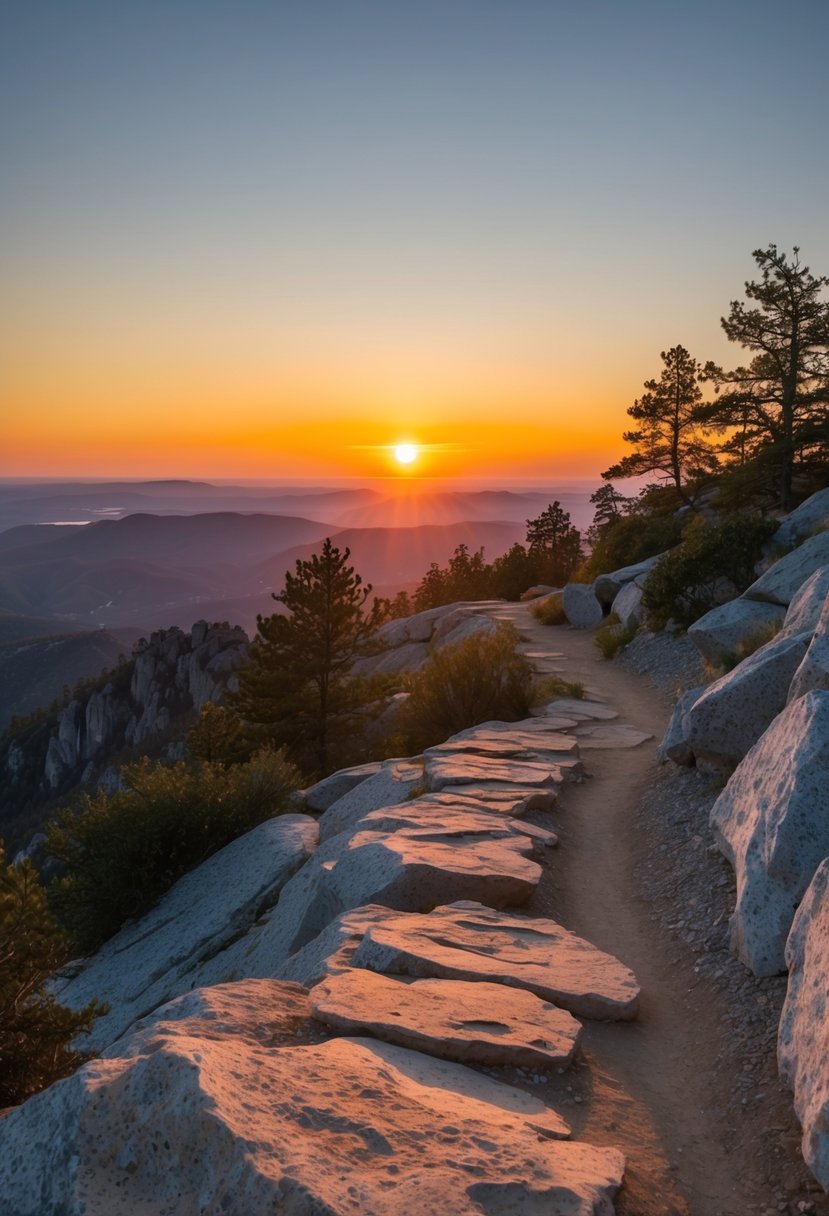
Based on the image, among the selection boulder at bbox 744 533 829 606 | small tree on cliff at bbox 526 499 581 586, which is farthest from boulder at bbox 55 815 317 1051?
small tree on cliff at bbox 526 499 581 586

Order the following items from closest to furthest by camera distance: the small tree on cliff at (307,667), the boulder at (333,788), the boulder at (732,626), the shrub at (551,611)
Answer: the boulder at (732,626)
the boulder at (333,788)
the small tree on cliff at (307,667)
the shrub at (551,611)

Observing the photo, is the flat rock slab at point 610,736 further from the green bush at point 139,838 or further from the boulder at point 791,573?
the green bush at point 139,838

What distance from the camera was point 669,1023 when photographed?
18.3 feet

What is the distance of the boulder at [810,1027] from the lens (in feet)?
11.7

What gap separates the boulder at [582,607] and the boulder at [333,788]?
11.8 meters

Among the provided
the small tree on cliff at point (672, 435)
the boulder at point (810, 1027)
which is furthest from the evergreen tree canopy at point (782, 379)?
the boulder at point (810, 1027)

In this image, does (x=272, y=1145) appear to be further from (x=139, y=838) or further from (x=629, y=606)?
(x=629, y=606)

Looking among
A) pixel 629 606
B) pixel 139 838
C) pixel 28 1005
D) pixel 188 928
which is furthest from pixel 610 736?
pixel 629 606

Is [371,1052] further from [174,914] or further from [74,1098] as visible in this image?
[174,914]

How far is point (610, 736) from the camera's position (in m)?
12.7

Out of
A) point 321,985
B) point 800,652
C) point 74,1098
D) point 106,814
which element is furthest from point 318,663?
point 74,1098

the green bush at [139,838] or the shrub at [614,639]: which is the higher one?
the shrub at [614,639]

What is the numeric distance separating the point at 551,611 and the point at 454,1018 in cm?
2202

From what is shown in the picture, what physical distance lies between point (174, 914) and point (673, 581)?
491 inches
